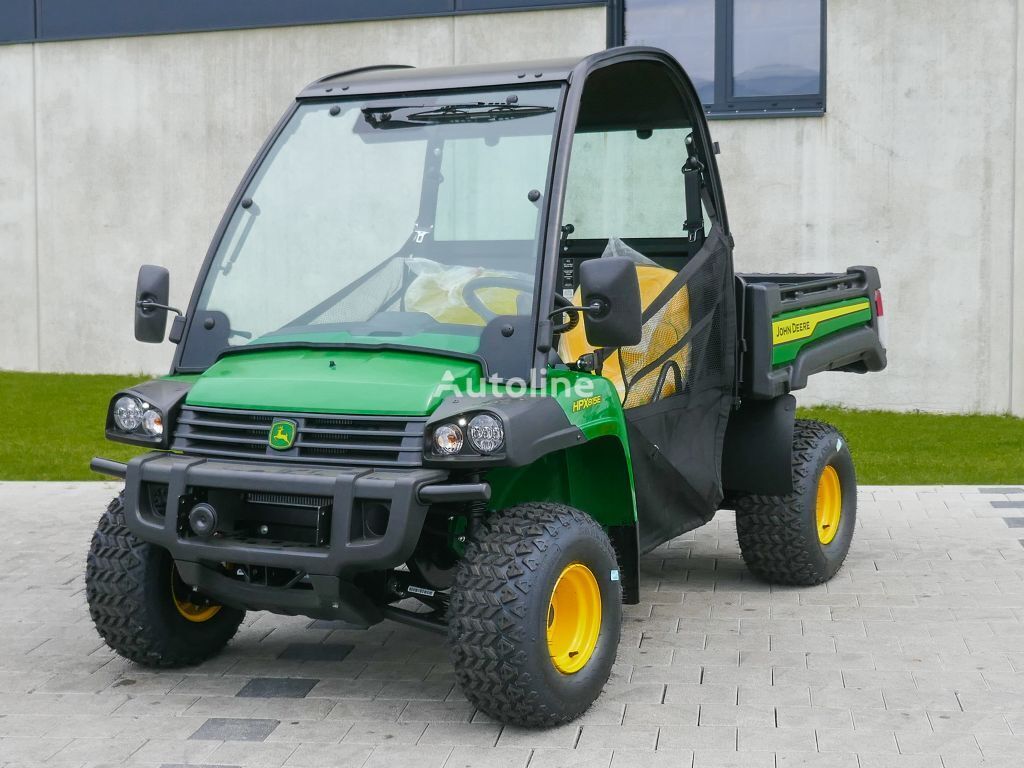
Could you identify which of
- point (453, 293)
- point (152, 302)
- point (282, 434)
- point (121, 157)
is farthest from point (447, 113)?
point (121, 157)

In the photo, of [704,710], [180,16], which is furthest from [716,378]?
[180,16]

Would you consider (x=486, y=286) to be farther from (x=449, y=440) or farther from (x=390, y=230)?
(x=449, y=440)

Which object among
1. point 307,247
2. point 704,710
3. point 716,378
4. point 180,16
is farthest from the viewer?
point 180,16

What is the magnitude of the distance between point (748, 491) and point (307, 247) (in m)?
2.40

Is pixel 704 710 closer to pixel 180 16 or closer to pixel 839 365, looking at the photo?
pixel 839 365

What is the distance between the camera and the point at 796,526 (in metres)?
6.32

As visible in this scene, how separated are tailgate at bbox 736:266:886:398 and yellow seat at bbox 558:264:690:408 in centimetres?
48

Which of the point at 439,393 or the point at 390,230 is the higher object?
the point at 390,230

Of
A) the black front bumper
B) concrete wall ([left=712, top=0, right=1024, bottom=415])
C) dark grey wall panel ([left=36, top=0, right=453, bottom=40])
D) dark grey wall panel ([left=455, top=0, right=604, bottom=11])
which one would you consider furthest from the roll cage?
dark grey wall panel ([left=36, top=0, right=453, bottom=40])

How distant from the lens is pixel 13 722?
15.1ft

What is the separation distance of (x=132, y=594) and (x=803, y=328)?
3220 mm

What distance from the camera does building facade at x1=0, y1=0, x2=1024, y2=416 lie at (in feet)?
39.5

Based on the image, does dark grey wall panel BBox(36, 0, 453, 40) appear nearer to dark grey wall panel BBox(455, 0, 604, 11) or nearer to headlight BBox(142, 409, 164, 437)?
dark grey wall panel BBox(455, 0, 604, 11)

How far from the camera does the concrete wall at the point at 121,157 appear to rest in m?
14.3
